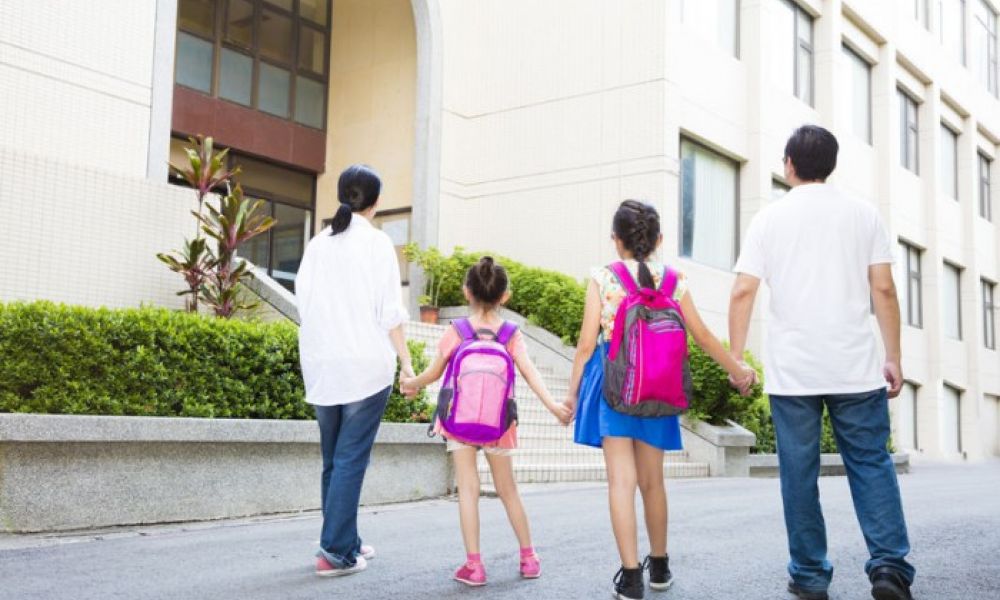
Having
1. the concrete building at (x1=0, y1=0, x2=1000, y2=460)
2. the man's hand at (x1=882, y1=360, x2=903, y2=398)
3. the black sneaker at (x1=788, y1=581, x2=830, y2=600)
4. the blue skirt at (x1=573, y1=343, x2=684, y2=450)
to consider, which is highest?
the concrete building at (x1=0, y1=0, x2=1000, y2=460)

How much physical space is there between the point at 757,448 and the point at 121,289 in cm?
855

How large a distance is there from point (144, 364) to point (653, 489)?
15.3 feet

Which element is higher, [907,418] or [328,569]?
[907,418]

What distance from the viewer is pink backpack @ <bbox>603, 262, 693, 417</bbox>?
14.2 ft

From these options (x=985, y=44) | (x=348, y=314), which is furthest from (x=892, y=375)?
(x=985, y=44)

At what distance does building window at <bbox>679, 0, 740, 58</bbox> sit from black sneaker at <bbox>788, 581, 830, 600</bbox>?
14818 millimetres

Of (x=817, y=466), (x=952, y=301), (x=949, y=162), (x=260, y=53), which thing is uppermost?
(x=949, y=162)

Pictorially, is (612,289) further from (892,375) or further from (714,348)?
(892,375)

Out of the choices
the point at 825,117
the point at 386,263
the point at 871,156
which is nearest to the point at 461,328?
the point at 386,263

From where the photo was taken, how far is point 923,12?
88.7ft

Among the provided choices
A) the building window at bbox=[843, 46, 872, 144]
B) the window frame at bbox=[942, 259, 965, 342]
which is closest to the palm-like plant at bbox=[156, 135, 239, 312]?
the building window at bbox=[843, 46, 872, 144]

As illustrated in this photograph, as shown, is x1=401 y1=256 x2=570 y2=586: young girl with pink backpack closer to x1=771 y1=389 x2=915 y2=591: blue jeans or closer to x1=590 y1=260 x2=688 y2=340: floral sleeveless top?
x1=590 y1=260 x2=688 y2=340: floral sleeveless top

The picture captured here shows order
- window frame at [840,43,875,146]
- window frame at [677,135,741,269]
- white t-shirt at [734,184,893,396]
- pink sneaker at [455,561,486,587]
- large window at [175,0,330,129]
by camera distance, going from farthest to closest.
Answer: window frame at [840,43,875,146]
large window at [175,0,330,129]
window frame at [677,135,741,269]
pink sneaker at [455,561,486,587]
white t-shirt at [734,184,893,396]

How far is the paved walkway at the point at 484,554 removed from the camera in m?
4.70
